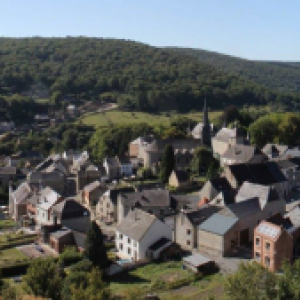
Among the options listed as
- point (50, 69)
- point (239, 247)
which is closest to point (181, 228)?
point (239, 247)

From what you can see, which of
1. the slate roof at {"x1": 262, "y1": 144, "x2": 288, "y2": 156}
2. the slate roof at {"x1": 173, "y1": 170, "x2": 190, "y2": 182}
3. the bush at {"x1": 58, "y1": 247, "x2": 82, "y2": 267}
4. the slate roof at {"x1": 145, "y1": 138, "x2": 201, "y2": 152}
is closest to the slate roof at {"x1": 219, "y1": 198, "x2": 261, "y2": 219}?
the bush at {"x1": 58, "y1": 247, "x2": 82, "y2": 267}

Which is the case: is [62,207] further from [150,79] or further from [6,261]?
[150,79]

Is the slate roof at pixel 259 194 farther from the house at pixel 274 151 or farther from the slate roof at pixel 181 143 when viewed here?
the slate roof at pixel 181 143

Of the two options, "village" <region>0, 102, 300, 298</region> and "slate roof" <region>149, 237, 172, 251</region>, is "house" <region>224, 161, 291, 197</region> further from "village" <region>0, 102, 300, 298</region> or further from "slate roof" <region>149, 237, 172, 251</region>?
"slate roof" <region>149, 237, 172, 251</region>

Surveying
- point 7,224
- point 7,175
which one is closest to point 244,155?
point 7,224

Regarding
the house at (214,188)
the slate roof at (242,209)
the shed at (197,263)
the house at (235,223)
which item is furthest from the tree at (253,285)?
the house at (214,188)

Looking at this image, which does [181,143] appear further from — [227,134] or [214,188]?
[214,188]
